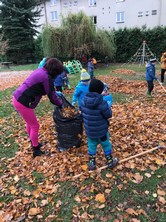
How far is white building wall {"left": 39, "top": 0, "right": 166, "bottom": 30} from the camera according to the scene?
25.7 meters

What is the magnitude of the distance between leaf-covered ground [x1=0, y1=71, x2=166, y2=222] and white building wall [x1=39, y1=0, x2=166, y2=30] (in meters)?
22.8

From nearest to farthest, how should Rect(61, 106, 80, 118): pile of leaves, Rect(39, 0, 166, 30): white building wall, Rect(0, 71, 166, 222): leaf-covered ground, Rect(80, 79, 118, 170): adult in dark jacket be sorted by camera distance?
Rect(0, 71, 166, 222): leaf-covered ground → Rect(80, 79, 118, 170): adult in dark jacket → Rect(61, 106, 80, 118): pile of leaves → Rect(39, 0, 166, 30): white building wall

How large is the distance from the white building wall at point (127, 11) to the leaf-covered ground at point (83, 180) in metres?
22.8

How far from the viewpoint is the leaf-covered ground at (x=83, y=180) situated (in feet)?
8.57

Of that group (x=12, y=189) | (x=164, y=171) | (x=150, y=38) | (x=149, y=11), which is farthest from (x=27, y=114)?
(x=149, y=11)

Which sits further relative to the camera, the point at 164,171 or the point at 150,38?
the point at 150,38

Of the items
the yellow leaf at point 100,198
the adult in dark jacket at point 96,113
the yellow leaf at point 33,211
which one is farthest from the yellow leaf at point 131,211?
the yellow leaf at point 33,211

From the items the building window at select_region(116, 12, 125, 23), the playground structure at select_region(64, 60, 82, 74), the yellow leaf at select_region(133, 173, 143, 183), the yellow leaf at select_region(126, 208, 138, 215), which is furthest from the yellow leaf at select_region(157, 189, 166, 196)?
the building window at select_region(116, 12, 125, 23)

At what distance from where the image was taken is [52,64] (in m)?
3.13

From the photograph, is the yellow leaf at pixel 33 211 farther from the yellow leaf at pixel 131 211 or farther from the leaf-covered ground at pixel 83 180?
the yellow leaf at pixel 131 211

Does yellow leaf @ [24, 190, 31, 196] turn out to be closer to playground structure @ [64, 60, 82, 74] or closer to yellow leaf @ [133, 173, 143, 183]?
yellow leaf @ [133, 173, 143, 183]

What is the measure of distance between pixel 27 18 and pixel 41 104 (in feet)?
80.3

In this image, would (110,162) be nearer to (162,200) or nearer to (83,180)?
(83,180)

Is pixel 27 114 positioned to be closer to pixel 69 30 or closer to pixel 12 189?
pixel 12 189
